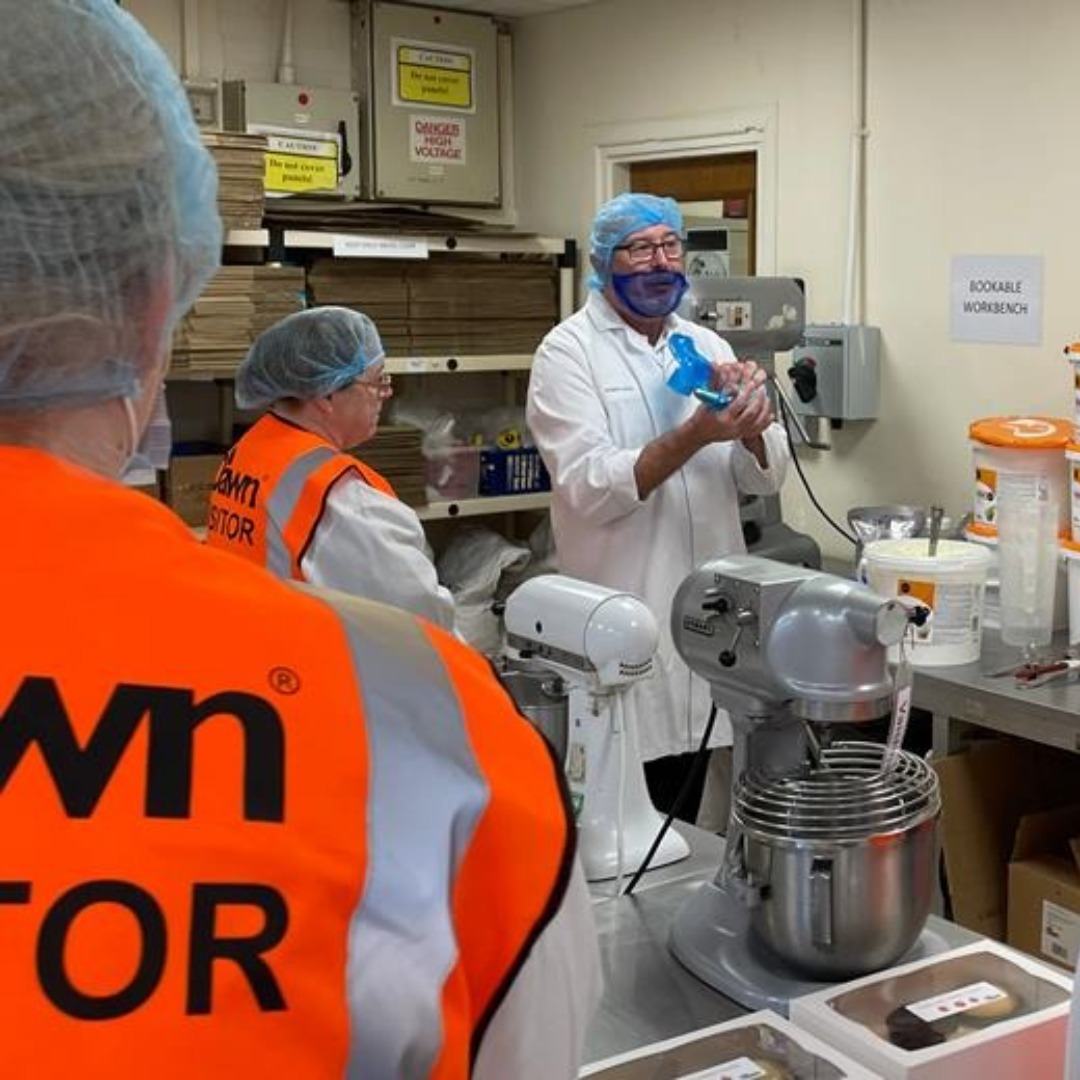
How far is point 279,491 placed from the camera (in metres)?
2.46

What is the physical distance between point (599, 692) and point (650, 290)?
147cm

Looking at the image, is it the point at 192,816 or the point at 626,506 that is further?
the point at 626,506

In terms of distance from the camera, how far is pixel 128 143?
73 cm

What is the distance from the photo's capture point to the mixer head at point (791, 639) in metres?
1.41

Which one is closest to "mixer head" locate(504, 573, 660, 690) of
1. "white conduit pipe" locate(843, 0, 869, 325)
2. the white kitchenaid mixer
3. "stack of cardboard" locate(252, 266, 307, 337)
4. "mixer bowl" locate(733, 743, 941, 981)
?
the white kitchenaid mixer

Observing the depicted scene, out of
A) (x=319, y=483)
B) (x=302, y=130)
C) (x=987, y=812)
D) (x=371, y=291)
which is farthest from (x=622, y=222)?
(x=302, y=130)

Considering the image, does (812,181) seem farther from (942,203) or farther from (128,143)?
(128,143)

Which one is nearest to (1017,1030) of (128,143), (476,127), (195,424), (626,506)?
(128,143)

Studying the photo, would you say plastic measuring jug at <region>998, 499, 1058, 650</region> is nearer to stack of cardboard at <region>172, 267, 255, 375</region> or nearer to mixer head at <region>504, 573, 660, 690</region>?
mixer head at <region>504, 573, 660, 690</region>

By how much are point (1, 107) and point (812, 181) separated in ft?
11.0

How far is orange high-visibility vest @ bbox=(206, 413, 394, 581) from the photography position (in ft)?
8.00

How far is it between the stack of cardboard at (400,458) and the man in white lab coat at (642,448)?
41.1 inches

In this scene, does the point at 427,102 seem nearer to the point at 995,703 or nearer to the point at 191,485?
the point at 191,485

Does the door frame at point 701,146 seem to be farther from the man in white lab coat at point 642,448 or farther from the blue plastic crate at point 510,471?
the man in white lab coat at point 642,448
